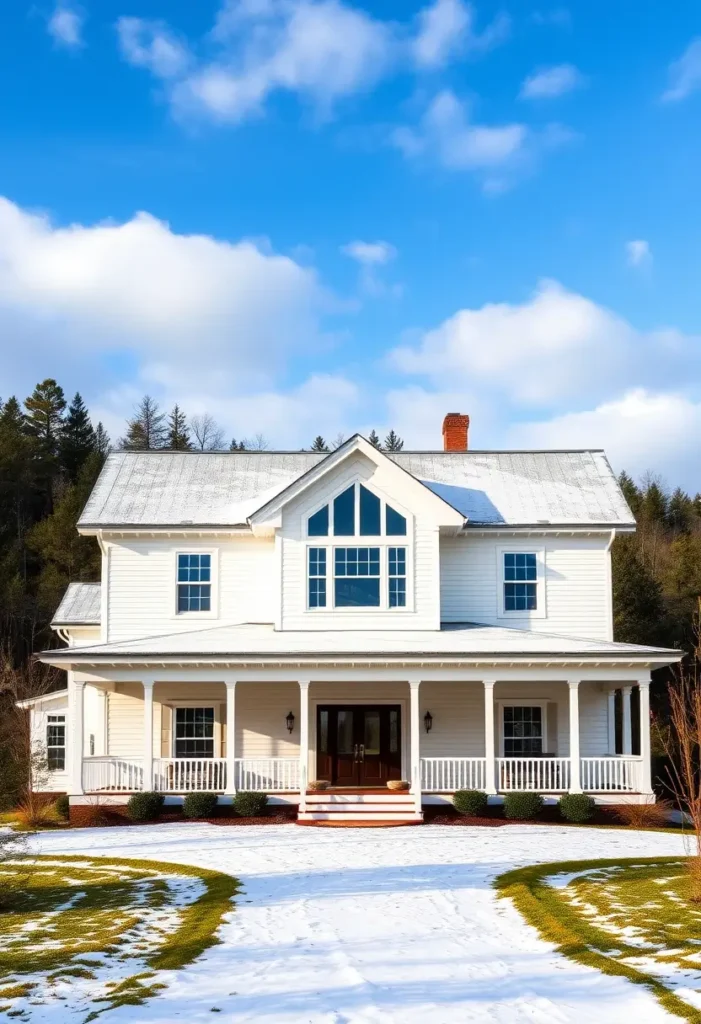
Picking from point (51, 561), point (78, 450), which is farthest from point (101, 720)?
point (78, 450)

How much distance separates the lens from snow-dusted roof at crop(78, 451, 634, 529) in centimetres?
2753

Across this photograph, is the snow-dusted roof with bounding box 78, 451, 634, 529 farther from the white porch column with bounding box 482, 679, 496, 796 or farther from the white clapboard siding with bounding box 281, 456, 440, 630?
the white porch column with bounding box 482, 679, 496, 796

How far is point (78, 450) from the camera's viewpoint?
65.4m

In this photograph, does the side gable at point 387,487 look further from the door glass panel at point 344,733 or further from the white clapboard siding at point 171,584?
the door glass panel at point 344,733

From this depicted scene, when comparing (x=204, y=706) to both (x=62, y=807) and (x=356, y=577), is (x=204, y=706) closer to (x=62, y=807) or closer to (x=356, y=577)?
(x=62, y=807)

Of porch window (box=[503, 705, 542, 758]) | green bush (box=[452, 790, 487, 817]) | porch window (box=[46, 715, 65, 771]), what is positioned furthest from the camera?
porch window (box=[46, 715, 65, 771])

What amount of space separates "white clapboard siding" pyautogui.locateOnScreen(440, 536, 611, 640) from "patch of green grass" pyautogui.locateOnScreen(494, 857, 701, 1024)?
422 inches

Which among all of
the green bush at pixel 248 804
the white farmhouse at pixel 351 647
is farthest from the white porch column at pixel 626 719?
the green bush at pixel 248 804

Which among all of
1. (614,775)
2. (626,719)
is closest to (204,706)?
(614,775)

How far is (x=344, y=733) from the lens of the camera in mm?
26375

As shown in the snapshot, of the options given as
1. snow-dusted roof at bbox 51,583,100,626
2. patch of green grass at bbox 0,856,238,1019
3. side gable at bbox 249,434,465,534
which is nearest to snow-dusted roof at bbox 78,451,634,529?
side gable at bbox 249,434,465,534

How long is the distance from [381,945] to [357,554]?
15.2 metres

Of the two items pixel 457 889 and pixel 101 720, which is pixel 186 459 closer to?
pixel 101 720

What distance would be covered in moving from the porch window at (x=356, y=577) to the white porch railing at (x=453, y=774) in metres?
4.08
